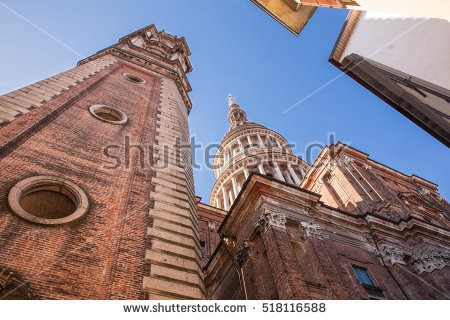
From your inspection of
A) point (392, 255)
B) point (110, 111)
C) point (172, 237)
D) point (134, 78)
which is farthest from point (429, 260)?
point (134, 78)

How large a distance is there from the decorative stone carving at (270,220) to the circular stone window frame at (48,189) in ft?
22.9

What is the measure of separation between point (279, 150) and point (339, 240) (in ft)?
81.6

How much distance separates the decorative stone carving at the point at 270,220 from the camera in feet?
40.4

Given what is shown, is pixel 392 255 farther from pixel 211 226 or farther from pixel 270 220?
pixel 211 226

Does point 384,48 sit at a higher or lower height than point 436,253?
higher

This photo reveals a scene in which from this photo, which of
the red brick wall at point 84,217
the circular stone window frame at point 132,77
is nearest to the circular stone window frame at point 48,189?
the red brick wall at point 84,217

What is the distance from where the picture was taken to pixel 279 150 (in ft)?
128

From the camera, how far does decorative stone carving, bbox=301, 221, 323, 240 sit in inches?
512

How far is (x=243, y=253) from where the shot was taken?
13086 millimetres

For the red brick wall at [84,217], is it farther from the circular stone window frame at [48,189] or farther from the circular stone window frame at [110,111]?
the circular stone window frame at [110,111]

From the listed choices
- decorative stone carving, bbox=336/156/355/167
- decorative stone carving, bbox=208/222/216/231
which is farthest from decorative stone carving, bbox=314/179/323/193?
decorative stone carving, bbox=208/222/216/231

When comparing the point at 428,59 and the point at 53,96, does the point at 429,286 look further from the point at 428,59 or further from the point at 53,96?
the point at 53,96

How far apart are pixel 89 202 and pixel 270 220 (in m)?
6.96

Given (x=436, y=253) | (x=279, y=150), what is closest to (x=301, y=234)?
(x=436, y=253)
